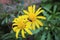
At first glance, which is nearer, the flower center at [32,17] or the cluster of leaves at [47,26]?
the flower center at [32,17]

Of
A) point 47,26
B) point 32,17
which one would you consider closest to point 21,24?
point 32,17

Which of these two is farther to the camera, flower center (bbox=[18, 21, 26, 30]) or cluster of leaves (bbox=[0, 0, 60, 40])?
cluster of leaves (bbox=[0, 0, 60, 40])

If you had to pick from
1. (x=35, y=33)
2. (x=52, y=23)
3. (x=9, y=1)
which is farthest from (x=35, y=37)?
(x=9, y=1)

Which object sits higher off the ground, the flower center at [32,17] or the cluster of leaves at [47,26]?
the flower center at [32,17]

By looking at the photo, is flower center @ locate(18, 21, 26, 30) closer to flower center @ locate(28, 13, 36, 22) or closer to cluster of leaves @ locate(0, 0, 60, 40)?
flower center @ locate(28, 13, 36, 22)

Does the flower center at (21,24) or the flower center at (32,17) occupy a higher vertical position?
the flower center at (32,17)

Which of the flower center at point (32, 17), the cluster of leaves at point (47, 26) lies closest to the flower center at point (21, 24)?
the flower center at point (32, 17)

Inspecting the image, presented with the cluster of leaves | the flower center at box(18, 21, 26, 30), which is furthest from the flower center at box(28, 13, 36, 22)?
the cluster of leaves

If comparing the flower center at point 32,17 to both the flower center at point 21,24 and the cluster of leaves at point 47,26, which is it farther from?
the cluster of leaves at point 47,26

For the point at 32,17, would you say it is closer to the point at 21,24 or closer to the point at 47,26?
the point at 21,24

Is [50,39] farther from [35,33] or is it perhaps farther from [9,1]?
[9,1]

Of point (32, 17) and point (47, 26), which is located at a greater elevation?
point (32, 17)
